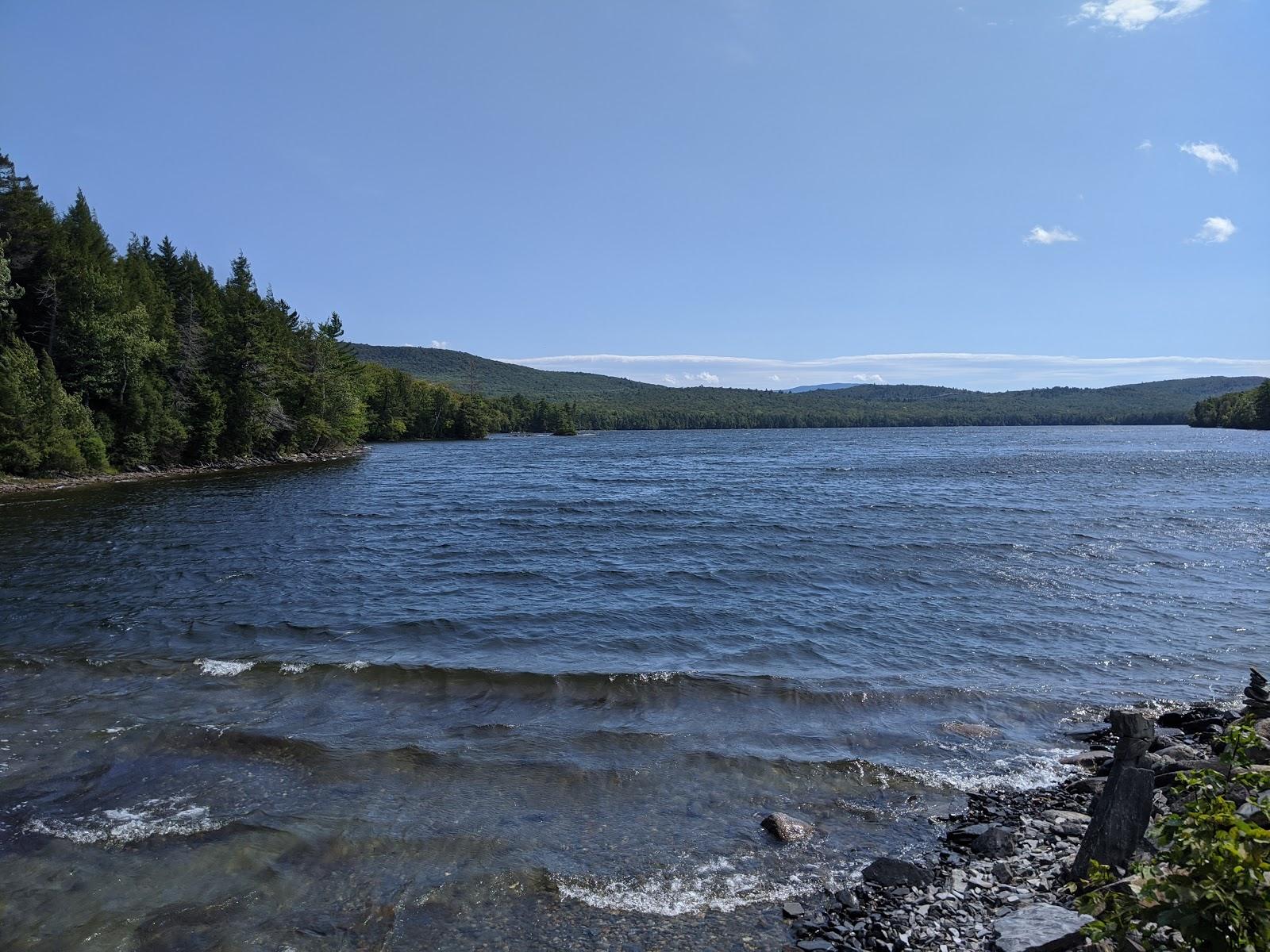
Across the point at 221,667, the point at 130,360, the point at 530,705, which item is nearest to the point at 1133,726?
the point at 530,705

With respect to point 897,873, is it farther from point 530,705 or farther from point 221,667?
point 221,667

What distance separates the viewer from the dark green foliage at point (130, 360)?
4591cm

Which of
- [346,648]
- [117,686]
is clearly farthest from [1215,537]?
[117,686]

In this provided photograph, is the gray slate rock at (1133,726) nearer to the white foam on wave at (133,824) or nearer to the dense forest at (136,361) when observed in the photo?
the white foam on wave at (133,824)

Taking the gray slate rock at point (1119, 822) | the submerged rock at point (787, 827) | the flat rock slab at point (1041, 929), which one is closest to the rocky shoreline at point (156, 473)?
the submerged rock at point (787, 827)

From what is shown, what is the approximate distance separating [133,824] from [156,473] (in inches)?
2289

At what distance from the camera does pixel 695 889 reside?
24.8ft

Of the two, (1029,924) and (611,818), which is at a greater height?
(1029,924)

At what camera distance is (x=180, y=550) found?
27016mm

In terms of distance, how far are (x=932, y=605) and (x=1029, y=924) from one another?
14073 mm

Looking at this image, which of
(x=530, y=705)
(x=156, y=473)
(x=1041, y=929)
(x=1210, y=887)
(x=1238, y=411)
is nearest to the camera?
(x=1210, y=887)

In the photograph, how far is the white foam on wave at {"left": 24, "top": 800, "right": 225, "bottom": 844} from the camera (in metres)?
8.37

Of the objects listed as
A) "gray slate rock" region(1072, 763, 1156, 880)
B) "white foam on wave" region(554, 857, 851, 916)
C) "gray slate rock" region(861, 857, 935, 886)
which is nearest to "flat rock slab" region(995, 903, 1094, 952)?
"gray slate rock" region(1072, 763, 1156, 880)

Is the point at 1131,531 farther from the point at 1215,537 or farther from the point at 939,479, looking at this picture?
the point at 939,479
